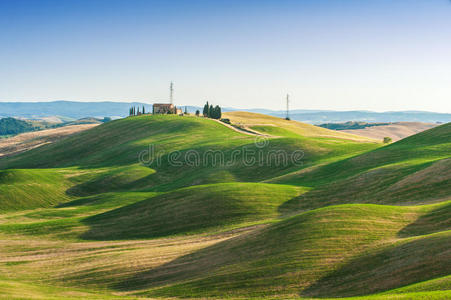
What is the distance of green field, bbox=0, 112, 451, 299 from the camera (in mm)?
23828

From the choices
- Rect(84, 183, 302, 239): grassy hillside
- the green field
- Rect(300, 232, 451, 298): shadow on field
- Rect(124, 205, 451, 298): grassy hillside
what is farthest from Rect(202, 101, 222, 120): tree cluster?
Rect(300, 232, 451, 298): shadow on field

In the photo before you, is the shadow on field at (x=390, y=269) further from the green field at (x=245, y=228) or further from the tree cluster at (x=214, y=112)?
the tree cluster at (x=214, y=112)

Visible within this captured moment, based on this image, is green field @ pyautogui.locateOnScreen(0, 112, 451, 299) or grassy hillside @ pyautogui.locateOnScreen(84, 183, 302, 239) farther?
grassy hillside @ pyautogui.locateOnScreen(84, 183, 302, 239)

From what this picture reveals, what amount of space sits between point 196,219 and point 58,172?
53418 mm

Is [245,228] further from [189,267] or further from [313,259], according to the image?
[313,259]

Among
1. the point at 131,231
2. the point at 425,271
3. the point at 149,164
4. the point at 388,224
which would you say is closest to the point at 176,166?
the point at 149,164

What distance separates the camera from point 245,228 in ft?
125

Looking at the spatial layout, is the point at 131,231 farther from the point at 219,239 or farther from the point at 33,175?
the point at 33,175

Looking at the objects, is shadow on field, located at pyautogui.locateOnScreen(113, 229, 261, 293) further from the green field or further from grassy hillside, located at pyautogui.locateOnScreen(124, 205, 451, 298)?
the green field

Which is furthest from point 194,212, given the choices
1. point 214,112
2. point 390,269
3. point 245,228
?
point 214,112

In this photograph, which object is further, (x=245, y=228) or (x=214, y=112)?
(x=214, y=112)

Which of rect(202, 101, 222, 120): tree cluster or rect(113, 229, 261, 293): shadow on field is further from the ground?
rect(202, 101, 222, 120): tree cluster

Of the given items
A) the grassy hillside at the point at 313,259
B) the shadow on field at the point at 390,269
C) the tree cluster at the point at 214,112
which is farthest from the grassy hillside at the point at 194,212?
the tree cluster at the point at 214,112

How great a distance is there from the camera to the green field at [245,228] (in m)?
23.8
